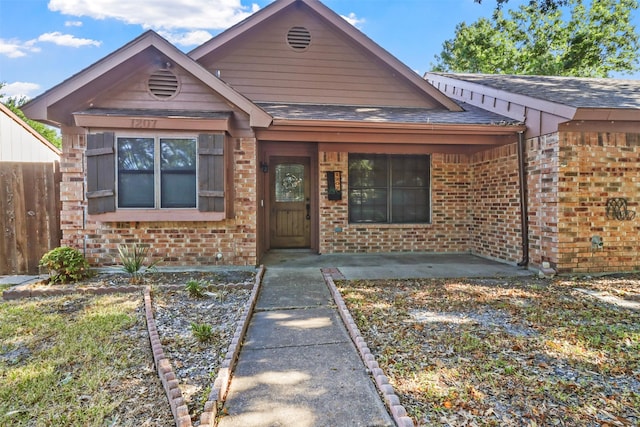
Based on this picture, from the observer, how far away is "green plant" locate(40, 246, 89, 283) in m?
4.86

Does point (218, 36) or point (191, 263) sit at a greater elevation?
point (218, 36)

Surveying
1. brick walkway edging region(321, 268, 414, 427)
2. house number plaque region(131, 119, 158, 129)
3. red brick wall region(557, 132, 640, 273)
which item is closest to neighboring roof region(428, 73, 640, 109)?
red brick wall region(557, 132, 640, 273)

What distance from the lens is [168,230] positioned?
18.8 feet

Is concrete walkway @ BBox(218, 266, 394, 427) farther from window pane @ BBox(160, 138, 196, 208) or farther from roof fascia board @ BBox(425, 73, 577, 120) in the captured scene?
roof fascia board @ BBox(425, 73, 577, 120)

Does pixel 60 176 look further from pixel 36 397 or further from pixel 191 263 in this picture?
pixel 36 397

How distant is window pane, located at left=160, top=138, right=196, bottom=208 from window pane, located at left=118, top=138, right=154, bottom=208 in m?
0.18

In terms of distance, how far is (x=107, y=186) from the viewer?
5238mm

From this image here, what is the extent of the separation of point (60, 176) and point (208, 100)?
2793mm

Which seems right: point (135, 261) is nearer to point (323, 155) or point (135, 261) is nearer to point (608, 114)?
point (323, 155)

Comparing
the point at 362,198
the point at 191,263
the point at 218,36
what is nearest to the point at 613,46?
the point at 362,198

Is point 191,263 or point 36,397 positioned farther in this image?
point 191,263

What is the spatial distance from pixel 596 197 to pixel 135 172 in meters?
7.36

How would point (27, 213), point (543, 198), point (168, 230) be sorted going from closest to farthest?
point (27, 213)
point (543, 198)
point (168, 230)

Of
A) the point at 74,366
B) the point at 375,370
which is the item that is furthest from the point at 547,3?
the point at 74,366
